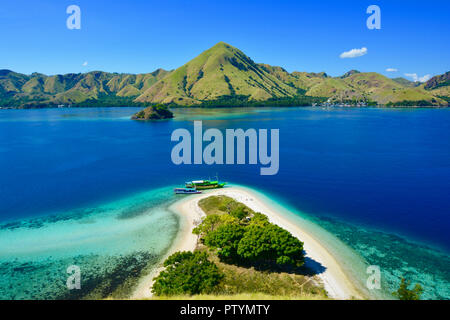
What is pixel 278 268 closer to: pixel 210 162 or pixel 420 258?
pixel 420 258

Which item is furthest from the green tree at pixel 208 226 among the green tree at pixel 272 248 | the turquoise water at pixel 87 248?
the green tree at pixel 272 248

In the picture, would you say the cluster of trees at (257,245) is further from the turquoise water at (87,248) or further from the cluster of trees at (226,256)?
the turquoise water at (87,248)

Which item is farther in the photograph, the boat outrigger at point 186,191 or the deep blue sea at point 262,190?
the boat outrigger at point 186,191

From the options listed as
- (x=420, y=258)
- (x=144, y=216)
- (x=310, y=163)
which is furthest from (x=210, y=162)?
(x=420, y=258)

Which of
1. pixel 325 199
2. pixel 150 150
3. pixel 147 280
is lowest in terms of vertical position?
pixel 147 280

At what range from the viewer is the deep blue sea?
43188mm

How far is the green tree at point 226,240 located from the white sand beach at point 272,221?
6067 mm

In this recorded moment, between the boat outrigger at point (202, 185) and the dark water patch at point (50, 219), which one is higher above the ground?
the boat outrigger at point (202, 185)

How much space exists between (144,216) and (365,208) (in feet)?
180

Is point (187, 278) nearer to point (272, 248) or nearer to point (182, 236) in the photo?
point (272, 248)

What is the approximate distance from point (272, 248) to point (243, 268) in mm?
5555

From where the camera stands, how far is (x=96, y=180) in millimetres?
86688

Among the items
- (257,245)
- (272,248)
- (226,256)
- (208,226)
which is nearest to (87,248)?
(208,226)

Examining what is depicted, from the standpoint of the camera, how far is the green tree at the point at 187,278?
30.5 metres
